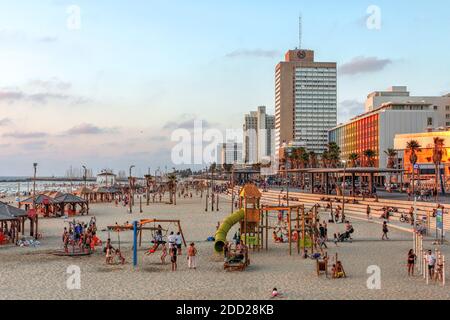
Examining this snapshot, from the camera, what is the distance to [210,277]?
22109 mm

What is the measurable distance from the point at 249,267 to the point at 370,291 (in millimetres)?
7146

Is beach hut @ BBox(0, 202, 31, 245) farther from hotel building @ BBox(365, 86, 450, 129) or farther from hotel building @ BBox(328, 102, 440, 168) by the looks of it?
hotel building @ BBox(365, 86, 450, 129)

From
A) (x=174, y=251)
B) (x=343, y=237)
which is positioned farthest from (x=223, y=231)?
(x=343, y=237)

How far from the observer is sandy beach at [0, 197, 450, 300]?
61.6ft

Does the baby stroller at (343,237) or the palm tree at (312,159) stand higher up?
the palm tree at (312,159)

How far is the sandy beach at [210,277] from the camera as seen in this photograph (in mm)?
18766

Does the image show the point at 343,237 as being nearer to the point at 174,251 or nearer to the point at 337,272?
the point at 337,272

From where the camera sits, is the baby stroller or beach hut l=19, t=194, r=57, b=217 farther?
beach hut l=19, t=194, r=57, b=217

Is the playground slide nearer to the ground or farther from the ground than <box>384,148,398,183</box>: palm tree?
nearer to the ground

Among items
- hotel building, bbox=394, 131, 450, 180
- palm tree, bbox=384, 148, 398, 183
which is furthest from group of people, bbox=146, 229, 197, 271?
palm tree, bbox=384, 148, 398, 183

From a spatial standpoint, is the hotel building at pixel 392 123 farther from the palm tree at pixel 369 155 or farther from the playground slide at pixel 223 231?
the playground slide at pixel 223 231

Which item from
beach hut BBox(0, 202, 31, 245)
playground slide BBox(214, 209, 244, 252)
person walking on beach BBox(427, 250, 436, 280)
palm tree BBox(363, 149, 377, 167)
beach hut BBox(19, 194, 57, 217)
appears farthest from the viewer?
palm tree BBox(363, 149, 377, 167)

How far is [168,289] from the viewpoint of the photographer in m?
19.6

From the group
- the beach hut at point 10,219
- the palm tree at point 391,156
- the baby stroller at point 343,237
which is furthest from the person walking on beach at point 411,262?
the palm tree at point 391,156
